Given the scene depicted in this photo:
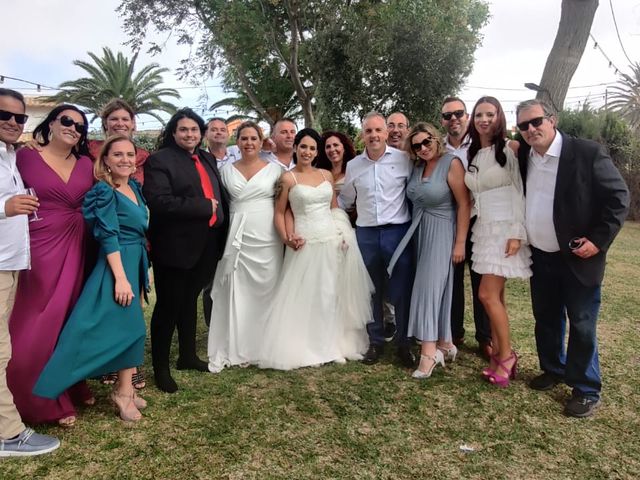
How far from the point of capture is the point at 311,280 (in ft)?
14.1

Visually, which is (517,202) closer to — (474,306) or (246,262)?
(474,306)

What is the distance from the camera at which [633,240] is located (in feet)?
36.3

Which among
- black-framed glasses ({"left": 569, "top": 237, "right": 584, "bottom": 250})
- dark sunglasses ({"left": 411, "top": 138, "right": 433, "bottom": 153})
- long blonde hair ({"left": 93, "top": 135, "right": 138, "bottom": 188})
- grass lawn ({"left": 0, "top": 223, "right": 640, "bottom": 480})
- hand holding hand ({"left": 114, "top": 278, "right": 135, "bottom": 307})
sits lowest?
grass lawn ({"left": 0, "top": 223, "right": 640, "bottom": 480})

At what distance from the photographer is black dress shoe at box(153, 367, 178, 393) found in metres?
3.74

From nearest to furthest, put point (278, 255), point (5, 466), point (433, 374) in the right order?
point (5, 466)
point (433, 374)
point (278, 255)

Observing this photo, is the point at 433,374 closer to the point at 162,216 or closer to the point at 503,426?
the point at 503,426

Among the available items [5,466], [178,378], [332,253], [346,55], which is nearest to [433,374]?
[332,253]

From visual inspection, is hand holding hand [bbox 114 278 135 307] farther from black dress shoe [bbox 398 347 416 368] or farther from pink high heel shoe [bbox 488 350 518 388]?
pink high heel shoe [bbox 488 350 518 388]

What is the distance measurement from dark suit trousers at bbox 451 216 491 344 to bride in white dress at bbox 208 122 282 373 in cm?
170

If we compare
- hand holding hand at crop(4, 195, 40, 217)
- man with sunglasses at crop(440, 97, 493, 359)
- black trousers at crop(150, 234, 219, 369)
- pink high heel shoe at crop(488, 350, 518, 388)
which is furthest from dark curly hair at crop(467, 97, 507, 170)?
hand holding hand at crop(4, 195, 40, 217)

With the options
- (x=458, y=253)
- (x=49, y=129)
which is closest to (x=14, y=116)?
(x=49, y=129)

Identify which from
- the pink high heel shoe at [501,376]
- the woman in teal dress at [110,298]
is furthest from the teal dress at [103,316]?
the pink high heel shoe at [501,376]

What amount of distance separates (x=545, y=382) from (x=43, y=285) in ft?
12.2

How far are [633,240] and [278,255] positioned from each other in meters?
10.1
